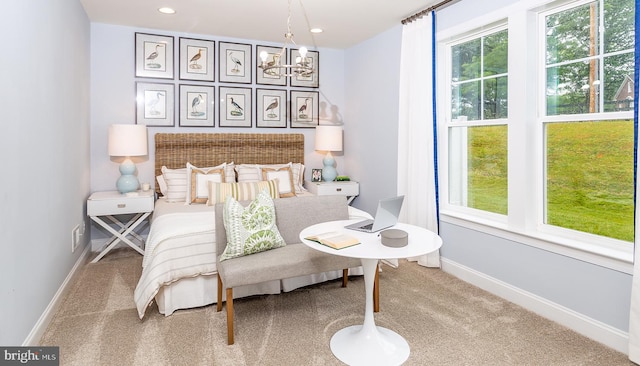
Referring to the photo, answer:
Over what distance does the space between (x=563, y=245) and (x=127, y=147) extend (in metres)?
3.91

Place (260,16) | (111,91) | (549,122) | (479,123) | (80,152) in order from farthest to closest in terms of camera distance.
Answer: (111,91), (260,16), (80,152), (479,123), (549,122)

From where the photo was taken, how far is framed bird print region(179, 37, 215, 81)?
14.5ft

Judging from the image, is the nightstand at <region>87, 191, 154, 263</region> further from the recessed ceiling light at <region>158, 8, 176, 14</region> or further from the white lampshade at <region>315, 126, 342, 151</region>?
the white lampshade at <region>315, 126, 342, 151</region>

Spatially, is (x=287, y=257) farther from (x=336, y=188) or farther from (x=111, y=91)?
(x=111, y=91)

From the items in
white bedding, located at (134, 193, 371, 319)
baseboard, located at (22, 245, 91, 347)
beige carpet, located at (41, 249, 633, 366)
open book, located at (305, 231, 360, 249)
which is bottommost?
beige carpet, located at (41, 249, 633, 366)

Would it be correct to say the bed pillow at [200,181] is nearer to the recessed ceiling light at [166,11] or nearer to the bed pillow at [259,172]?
the bed pillow at [259,172]

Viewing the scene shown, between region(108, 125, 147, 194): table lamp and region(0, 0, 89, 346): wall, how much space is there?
421mm

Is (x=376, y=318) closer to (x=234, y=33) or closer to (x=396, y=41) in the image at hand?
(x=396, y=41)

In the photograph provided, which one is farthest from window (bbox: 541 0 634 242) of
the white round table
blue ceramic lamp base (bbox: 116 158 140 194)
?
blue ceramic lamp base (bbox: 116 158 140 194)

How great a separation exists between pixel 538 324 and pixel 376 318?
3.46 feet

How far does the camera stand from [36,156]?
90.5 inches

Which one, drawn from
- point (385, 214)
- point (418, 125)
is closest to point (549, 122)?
point (418, 125)

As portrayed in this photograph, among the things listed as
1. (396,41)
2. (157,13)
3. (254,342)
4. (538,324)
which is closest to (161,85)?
(157,13)

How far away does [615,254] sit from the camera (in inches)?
87.5
